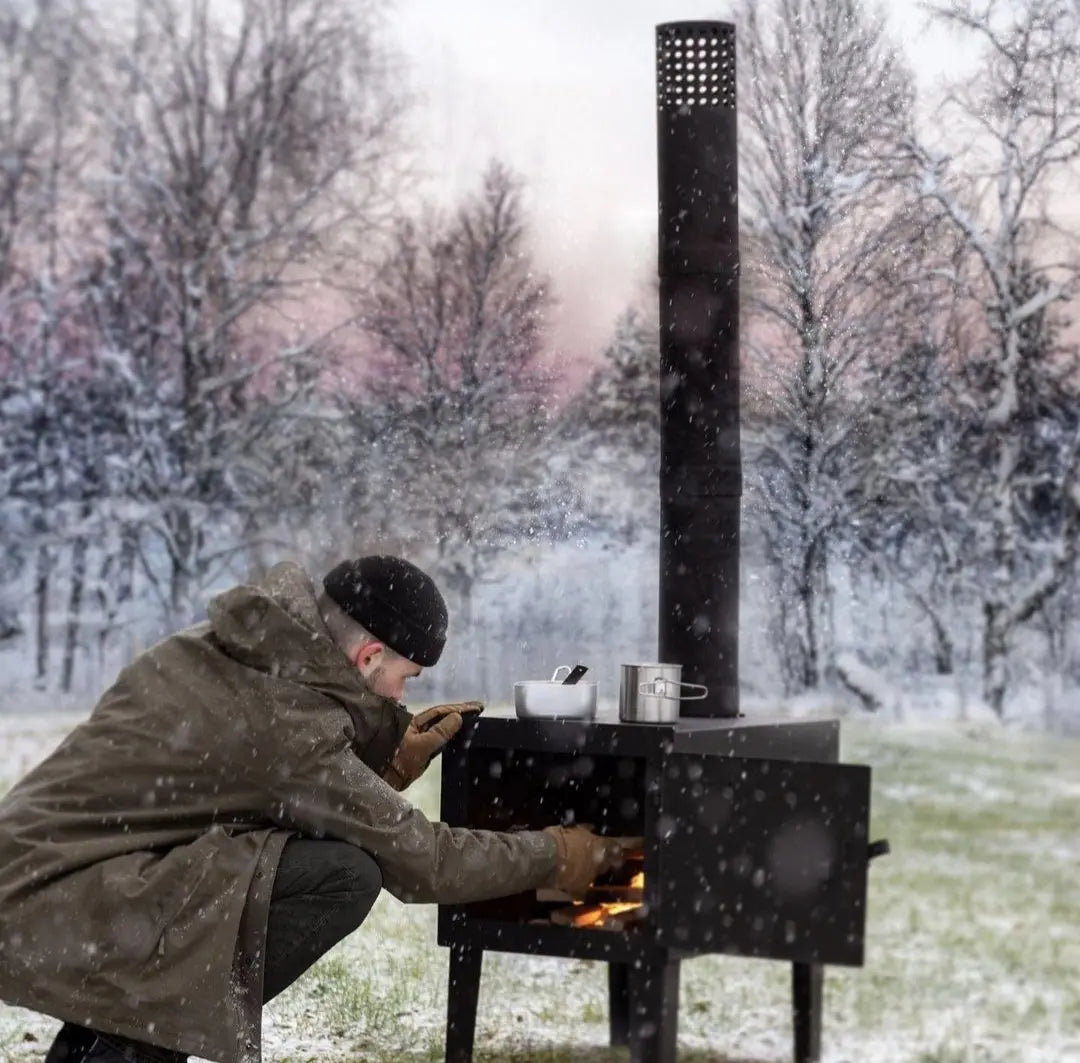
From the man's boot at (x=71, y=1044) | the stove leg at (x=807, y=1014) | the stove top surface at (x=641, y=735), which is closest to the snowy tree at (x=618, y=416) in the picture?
the stove leg at (x=807, y=1014)

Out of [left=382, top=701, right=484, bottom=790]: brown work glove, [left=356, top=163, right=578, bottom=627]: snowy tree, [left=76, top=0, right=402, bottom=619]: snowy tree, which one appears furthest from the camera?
[left=76, top=0, right=402, bottom=619]: snowy tree

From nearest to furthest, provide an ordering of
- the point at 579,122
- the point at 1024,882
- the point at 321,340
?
1. the point at 1024,882
2. the point at 579,122
3. the point at 321,340

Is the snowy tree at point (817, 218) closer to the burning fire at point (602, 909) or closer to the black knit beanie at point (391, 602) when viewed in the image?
the burning fire at point (602, 909)

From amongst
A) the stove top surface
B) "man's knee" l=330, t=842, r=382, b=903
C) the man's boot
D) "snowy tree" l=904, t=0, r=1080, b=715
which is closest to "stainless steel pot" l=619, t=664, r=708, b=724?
the stove top surface

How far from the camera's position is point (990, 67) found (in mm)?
5289

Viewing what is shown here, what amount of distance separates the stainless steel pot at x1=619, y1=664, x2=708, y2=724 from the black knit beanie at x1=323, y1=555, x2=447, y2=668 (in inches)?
15.5

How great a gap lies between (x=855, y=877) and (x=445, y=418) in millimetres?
4155

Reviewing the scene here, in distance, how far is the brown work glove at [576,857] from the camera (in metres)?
2.62

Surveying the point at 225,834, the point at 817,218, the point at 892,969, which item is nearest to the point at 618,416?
the point at 817,218

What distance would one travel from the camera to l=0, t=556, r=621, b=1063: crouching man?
230 cm

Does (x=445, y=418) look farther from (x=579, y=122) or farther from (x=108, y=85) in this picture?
(x=108, y=85)

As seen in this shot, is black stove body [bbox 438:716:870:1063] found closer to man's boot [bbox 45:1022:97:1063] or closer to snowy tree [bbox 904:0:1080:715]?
man's boot [bbox 45:1022:97:1063]

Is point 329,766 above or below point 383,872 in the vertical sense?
above

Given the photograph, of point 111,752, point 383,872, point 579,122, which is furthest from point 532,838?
point 579,122
